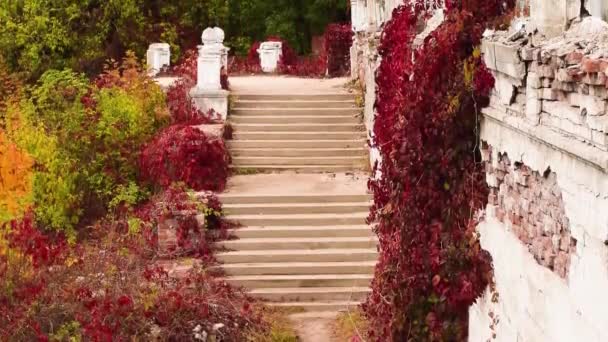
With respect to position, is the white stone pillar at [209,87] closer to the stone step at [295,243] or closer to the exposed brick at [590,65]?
the stone step at [295,243]

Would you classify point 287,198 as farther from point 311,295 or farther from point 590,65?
point 590,65

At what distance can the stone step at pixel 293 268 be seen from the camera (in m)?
14.7

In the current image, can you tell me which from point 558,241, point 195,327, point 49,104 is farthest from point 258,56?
point 558,241

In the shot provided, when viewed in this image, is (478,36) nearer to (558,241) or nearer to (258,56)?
(558,241)

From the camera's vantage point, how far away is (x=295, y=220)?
1566 cm

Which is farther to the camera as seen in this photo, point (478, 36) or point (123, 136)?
point (123, 136)

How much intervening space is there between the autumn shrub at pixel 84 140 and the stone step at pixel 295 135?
4.80ft

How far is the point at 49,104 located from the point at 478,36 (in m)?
11.9

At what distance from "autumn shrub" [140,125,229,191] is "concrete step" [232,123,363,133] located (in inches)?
77.2

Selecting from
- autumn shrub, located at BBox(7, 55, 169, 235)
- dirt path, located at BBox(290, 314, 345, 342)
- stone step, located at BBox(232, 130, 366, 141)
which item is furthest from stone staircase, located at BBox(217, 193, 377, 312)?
stone step, located at BBox(232, 130, 366, 141)

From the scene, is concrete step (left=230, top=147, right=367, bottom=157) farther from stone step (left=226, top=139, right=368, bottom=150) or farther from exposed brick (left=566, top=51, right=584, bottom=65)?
A: exposed brick (left=566, top=51, right=584, bottom=65)

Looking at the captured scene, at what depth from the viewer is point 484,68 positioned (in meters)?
9.08

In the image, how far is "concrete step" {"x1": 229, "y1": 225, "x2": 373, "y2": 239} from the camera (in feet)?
50.3

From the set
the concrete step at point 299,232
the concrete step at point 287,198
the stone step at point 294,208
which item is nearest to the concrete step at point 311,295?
the concrete step at point 299,232
